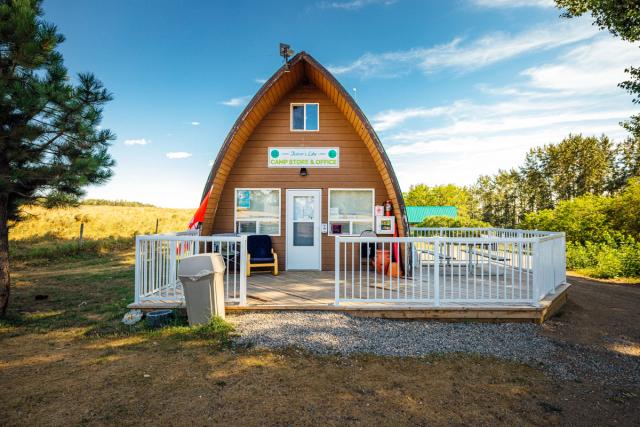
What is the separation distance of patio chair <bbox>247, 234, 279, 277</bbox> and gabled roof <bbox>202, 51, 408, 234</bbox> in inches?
45.2

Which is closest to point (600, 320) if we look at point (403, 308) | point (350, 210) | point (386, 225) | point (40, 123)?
point (403, 308)

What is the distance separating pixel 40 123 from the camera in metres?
5.64

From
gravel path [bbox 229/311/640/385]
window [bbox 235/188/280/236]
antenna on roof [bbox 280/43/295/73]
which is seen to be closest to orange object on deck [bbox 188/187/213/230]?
window [bbox 235/188/280/236]

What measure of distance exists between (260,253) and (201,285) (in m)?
3.54

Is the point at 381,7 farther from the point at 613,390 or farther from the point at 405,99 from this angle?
the point at 613,390

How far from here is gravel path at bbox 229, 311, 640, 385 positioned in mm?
3850

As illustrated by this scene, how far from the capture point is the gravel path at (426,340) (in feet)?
12.6

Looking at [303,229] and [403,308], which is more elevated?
[303,229]

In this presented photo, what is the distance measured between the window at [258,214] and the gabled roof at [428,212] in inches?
842

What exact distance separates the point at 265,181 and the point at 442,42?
7769 mm

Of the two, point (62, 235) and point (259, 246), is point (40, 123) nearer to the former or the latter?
point (259, 246)

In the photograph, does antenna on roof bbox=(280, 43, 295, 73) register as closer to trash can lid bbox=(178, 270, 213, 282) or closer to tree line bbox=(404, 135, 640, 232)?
trash can lid bbox=(178, 270, 213, 282)

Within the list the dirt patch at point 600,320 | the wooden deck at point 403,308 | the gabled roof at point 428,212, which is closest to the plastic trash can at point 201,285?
the wooden deck at point 403,308

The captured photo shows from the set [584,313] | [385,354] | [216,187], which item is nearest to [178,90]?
[216,187]
